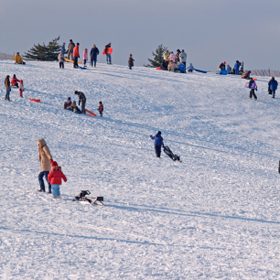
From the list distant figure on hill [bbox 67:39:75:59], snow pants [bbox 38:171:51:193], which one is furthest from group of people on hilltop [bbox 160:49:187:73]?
snow pants [bbox 38:171:51:193]

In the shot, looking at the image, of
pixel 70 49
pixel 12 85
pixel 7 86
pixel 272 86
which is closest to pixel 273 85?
pixel 272 86

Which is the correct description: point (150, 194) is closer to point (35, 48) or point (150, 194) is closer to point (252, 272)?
point (252, 272)

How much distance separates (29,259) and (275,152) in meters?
25.4

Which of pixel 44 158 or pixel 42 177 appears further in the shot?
pixel 42 177

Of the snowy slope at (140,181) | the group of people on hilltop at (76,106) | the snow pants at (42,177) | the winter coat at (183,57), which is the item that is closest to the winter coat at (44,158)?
the snow pants at (42,177)

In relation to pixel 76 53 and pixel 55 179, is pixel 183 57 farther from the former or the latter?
pixel 55 179

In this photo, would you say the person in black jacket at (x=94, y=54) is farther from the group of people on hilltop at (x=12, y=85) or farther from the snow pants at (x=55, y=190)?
the snow pants at (x=55, y=190)

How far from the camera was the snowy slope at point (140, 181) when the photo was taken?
12.6 meters

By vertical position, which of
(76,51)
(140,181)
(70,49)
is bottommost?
(140,181)

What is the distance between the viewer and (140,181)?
865 inches

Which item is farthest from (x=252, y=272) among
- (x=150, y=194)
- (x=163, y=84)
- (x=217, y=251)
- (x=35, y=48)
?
(x=35, y=48)

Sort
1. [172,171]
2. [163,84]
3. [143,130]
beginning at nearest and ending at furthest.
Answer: [172,171] < [143,130] < [163,84]

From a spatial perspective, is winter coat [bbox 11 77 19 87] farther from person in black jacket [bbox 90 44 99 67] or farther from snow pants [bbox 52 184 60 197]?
snow pants [bbox 52 184 60 197]

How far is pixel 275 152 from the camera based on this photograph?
3609 cm
